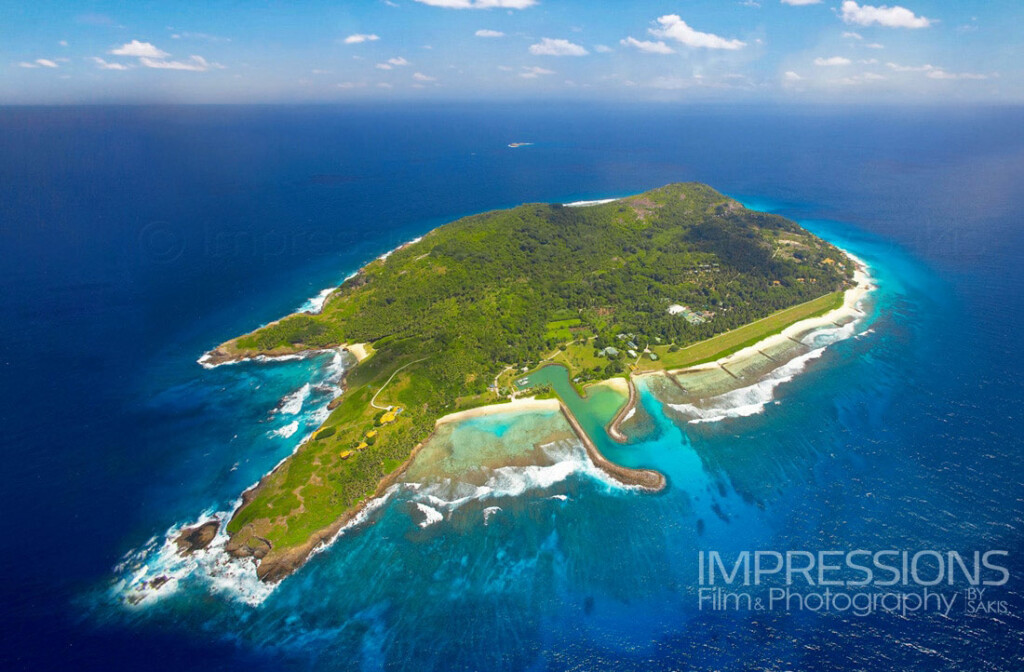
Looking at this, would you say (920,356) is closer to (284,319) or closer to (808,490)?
(808,490)

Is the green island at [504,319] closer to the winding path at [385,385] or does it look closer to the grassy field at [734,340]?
the winding path at [385,385]

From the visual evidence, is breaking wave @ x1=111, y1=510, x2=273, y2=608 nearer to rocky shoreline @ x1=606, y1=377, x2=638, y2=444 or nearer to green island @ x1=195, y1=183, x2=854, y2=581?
green island @ x1=195, y1=183, x2=854, y2=581

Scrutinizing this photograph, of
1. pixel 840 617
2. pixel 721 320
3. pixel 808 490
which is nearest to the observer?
pixel 840 617

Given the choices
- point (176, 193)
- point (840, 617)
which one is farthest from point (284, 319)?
point (176, 193)

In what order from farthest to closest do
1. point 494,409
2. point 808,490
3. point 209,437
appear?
point 494,409, point 209,437, point 808,490

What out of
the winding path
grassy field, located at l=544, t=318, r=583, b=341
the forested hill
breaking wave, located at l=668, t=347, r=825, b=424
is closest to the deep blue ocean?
breaking wave, located at l=668, t=347, r=825, b=424

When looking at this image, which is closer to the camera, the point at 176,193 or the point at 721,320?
the point at 721,320

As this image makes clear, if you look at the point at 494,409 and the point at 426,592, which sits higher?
the point at 494,409
